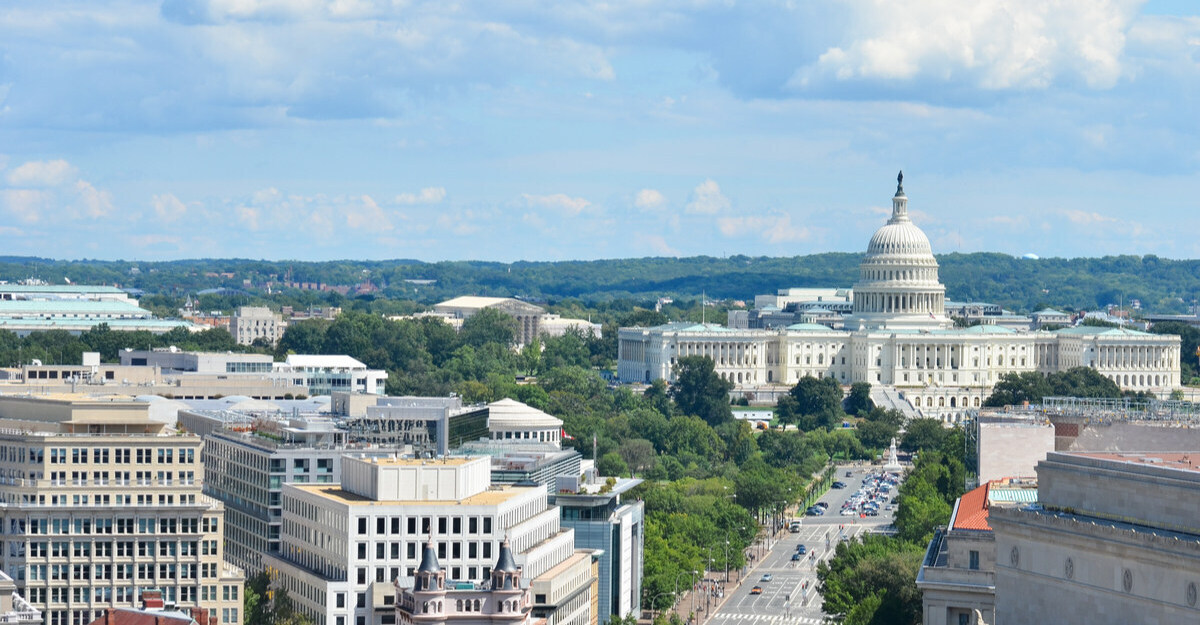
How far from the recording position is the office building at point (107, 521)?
10012 cm

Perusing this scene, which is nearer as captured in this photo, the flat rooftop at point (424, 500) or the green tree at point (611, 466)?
the flat rooftop at point (424, 500)

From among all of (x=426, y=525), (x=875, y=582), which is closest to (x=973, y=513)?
(x=426, y=525)

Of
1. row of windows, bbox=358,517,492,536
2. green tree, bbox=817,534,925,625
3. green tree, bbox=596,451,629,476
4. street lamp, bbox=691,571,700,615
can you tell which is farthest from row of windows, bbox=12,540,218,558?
green tree, bbox=596,451,629,476

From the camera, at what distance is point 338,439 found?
415ft

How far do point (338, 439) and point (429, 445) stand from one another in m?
5.98

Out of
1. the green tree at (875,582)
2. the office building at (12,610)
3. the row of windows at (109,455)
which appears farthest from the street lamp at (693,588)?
the office building at (12,610)

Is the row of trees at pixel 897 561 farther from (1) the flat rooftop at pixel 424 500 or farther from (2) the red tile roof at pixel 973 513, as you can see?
(1) the flat rooftop at pixel 424 500

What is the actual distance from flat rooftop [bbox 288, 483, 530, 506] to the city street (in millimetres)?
31062

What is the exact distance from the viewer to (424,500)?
104250 millimetres

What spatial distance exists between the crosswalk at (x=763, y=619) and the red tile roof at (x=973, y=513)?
44.2 m

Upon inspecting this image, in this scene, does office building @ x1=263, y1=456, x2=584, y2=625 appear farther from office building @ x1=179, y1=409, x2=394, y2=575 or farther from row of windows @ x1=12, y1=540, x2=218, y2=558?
office building @ x1=179, y1=409, x2=394, y2=575

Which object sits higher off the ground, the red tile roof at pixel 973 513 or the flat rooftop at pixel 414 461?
the flat rooftop at pixel 414 461

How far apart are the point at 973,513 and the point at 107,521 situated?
3482 centimetres

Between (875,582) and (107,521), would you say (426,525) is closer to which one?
(107,521)
